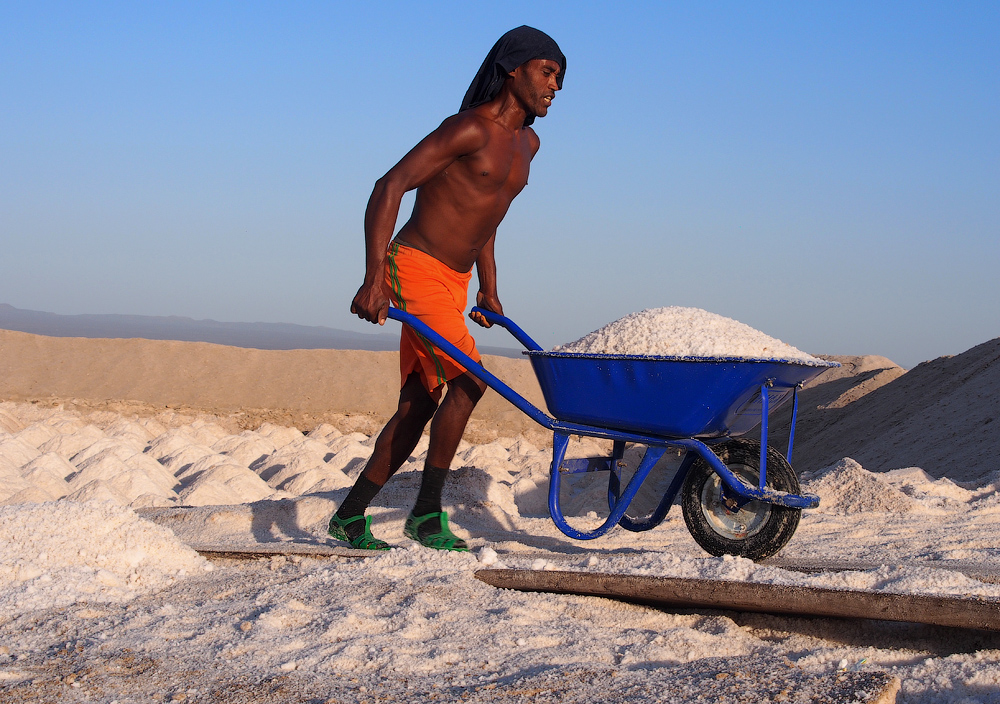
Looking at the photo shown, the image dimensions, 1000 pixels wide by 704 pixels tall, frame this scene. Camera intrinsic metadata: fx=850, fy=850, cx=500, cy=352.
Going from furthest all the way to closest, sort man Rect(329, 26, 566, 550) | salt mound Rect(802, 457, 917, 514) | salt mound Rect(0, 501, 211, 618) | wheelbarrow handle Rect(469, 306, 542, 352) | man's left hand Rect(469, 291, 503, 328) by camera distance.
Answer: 1. salt mound Rect(802, 457, 917, 514)
2. man's left hand Rect(469, 291, 503, 328)
3. wheelbarrow handle Rect(469, 306, 542, 352)
4. man Rect(329, 26, 566, 550)
5. salt mound Rect(0, 501, 211, 618)

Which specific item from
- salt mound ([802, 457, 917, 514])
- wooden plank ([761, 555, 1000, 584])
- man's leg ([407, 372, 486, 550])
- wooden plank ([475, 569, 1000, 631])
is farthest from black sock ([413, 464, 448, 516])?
salt mound ([802, 457, 917, 514])

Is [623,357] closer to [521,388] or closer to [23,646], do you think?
[23,646]

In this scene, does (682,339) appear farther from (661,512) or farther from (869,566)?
(869,566)

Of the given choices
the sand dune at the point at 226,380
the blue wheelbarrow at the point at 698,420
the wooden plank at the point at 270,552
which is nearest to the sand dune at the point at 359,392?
the sand dune at the point at 226,380

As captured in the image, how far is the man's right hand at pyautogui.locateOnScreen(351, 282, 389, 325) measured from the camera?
2625 millimetres

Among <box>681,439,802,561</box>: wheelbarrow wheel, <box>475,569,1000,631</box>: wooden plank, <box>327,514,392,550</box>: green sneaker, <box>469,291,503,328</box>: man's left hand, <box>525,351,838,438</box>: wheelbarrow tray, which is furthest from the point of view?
<box>469,291,503,328</box>: man's left hand

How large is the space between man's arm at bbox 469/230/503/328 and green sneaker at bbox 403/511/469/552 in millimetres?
896

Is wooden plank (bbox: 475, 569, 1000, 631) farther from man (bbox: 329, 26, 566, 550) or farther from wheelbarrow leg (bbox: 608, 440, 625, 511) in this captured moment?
wheelbarrow leg (bbox: 608, 440, 625, 511)

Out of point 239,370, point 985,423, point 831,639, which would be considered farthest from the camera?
point 239,370

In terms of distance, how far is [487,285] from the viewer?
11.2ft

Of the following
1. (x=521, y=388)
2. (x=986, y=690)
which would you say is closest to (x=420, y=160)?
(x=986, y=690)

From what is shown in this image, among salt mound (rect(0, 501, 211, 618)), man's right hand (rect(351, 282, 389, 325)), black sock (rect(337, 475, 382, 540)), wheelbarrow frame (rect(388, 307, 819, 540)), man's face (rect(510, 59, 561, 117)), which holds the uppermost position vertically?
man's face (rect(510, 59, 561, 117))

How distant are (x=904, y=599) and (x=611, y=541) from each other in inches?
64.4

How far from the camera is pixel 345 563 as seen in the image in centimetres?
266
